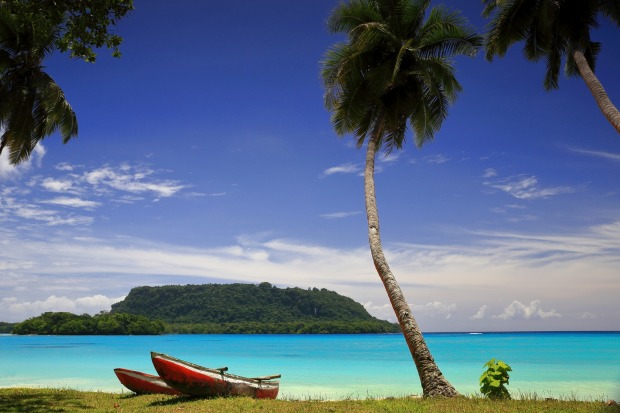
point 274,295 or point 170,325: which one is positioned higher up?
point 274,295

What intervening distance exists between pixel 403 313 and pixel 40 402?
984 cm

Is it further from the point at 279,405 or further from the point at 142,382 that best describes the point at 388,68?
the point at 142,382

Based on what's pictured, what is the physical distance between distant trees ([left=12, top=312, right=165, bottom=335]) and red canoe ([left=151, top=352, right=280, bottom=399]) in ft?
323

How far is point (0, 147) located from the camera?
20297 millimetres

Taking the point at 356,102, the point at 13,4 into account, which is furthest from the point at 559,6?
the point at 13,4

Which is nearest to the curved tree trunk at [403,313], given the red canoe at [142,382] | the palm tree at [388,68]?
the palm tree at [388,68]

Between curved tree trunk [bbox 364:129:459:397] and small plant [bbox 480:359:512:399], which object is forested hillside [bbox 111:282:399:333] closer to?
curved tree trunk [bbox 364:129:459:397]

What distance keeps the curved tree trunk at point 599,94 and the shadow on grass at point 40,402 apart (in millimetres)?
15864

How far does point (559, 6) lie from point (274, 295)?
377 feet

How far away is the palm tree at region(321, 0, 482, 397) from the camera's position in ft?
50.9

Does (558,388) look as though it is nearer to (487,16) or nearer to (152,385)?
(487,16)

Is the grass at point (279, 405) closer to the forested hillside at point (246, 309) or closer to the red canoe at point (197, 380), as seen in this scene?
the red canoe at point (197, 380)

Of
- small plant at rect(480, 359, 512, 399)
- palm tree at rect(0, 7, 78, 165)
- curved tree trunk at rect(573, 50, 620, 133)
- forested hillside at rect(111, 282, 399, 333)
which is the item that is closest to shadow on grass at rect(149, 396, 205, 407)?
small plant at rect(480, 359, 512, 399)

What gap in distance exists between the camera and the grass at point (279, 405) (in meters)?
9.54
